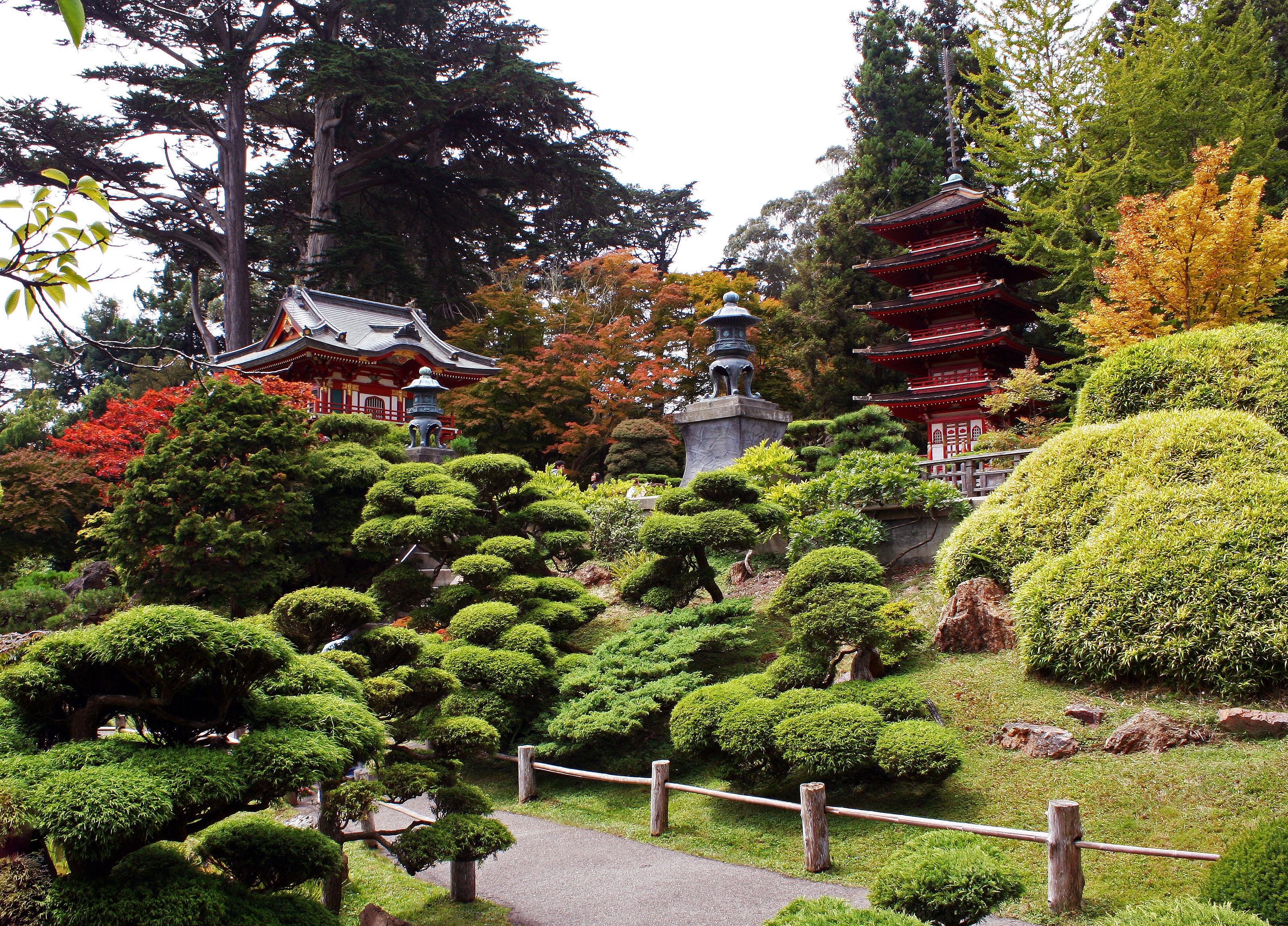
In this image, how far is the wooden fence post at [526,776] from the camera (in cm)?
824

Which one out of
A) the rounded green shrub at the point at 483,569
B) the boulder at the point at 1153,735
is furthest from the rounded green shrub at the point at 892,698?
the rounded green shrub at the point at 483,569

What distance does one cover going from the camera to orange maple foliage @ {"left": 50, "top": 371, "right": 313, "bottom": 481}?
15.0 meters

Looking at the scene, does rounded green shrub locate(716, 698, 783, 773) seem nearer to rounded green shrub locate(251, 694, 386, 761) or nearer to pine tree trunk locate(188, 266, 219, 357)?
rounded green shrub locate(251, 694, 386, 761)

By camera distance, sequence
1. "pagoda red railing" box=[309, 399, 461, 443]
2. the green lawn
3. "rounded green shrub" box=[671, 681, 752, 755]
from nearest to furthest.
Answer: the green lawn → "rounded green shrub" box=[671, 681, 752, 755] → "pagoda red railing" box=[309, 399, 461, 443]

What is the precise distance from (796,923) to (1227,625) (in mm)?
4966

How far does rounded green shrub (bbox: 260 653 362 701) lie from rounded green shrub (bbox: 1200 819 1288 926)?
4.14 meters

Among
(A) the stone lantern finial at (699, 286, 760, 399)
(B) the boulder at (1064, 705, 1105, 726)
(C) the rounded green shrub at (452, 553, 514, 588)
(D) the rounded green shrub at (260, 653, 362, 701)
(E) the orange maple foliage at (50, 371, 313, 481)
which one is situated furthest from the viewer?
(E) the orange maple foliage at (50, 371, 313, 481)

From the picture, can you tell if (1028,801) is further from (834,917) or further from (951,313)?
(951,313)

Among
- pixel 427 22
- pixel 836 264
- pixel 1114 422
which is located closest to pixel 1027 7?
pixel 836 264

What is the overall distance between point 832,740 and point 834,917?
304 cm

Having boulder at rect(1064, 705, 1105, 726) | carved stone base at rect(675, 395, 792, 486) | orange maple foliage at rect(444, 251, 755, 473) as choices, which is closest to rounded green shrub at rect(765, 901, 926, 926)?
boulder at rect(1064, 705, 1105, 726)

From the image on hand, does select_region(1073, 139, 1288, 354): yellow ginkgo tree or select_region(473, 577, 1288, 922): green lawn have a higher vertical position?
select_region(1073, 139, 1288, 354): yellow ginkgo tree

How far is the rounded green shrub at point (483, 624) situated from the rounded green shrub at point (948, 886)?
573 centimetres

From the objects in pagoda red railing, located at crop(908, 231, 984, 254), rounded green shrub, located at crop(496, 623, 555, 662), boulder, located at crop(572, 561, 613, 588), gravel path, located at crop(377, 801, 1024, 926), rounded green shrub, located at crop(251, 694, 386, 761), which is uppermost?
pagoda red railing, located at crop(908, 231, 984, 254)
